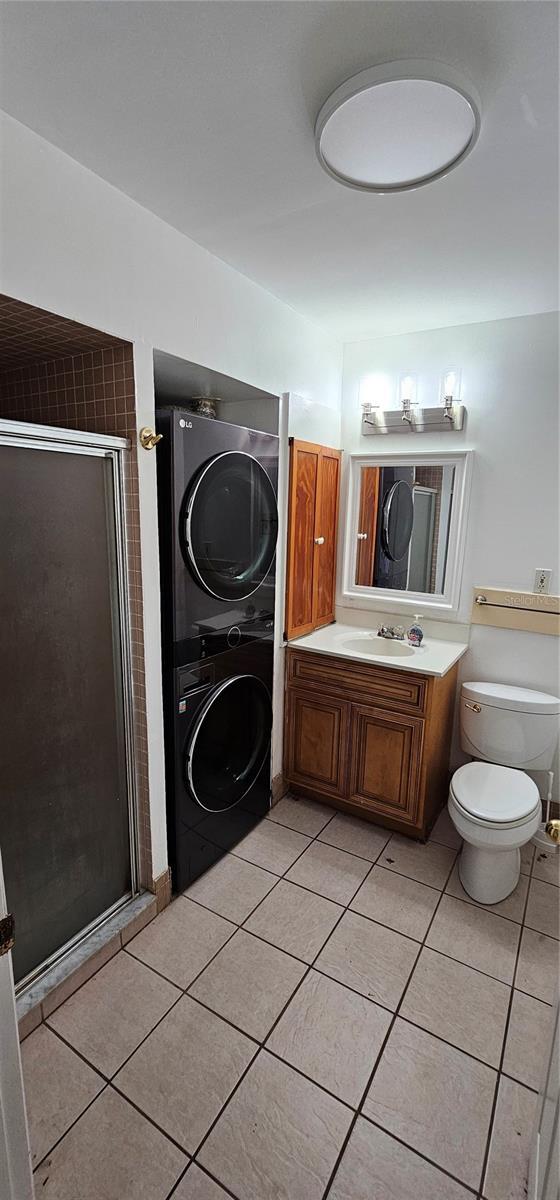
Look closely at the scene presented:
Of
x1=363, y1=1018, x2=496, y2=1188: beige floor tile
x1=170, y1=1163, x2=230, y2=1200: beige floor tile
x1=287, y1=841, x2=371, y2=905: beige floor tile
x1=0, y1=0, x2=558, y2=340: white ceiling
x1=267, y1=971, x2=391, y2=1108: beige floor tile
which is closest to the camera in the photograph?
x1=0, y1=0, x2=558, y2=340: white ceiling

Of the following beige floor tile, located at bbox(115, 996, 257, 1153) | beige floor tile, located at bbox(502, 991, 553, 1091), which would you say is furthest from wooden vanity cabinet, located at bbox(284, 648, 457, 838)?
beige floor tile, located at bbox(115, 996, 257, 1153)

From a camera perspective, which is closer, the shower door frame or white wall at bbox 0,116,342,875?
white wall at bbox 0,116,342,875

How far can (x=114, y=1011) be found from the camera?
5.25ft

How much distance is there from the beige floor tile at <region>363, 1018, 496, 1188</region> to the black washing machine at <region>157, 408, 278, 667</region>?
1350 millimetres

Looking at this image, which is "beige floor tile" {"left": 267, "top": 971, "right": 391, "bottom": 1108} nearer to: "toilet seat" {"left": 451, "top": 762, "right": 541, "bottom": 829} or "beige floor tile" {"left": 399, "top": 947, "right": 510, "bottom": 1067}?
"beige floor tile" {"left": 399, "top": 947, "right": 510, "bottom": 1067}

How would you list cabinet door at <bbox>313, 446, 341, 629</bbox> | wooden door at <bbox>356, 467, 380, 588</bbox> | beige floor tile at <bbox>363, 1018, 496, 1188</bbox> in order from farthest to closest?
1. wooden door at <bbox>356, 467, 380, 588</bbox>
2. cabinet door at <bbox>313, 446, 341, 629</bbox>
3. beige floor tile at <bbox>363, 1018, 496, 1188</bbox>

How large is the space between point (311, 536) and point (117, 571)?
1.22 m

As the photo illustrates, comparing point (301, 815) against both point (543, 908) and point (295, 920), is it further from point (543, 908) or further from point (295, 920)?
point (543, 908)

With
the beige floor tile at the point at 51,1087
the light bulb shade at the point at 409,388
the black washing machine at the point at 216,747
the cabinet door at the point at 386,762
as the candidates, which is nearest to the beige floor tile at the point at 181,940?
the black washing machine at the point at 216,747

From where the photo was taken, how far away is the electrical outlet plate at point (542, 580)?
2.43 meters

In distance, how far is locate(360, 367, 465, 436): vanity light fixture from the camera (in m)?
2.54

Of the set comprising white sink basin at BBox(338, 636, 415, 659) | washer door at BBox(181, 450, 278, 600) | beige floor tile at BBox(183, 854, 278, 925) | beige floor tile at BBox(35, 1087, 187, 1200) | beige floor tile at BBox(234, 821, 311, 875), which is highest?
washer door at BBox(181, 450, 278, 600)

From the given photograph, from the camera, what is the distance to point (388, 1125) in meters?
1.34

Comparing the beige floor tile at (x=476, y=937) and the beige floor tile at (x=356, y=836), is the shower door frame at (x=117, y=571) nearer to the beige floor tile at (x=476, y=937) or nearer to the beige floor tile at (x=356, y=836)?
the beige floor tile at (x=356, y=836)
